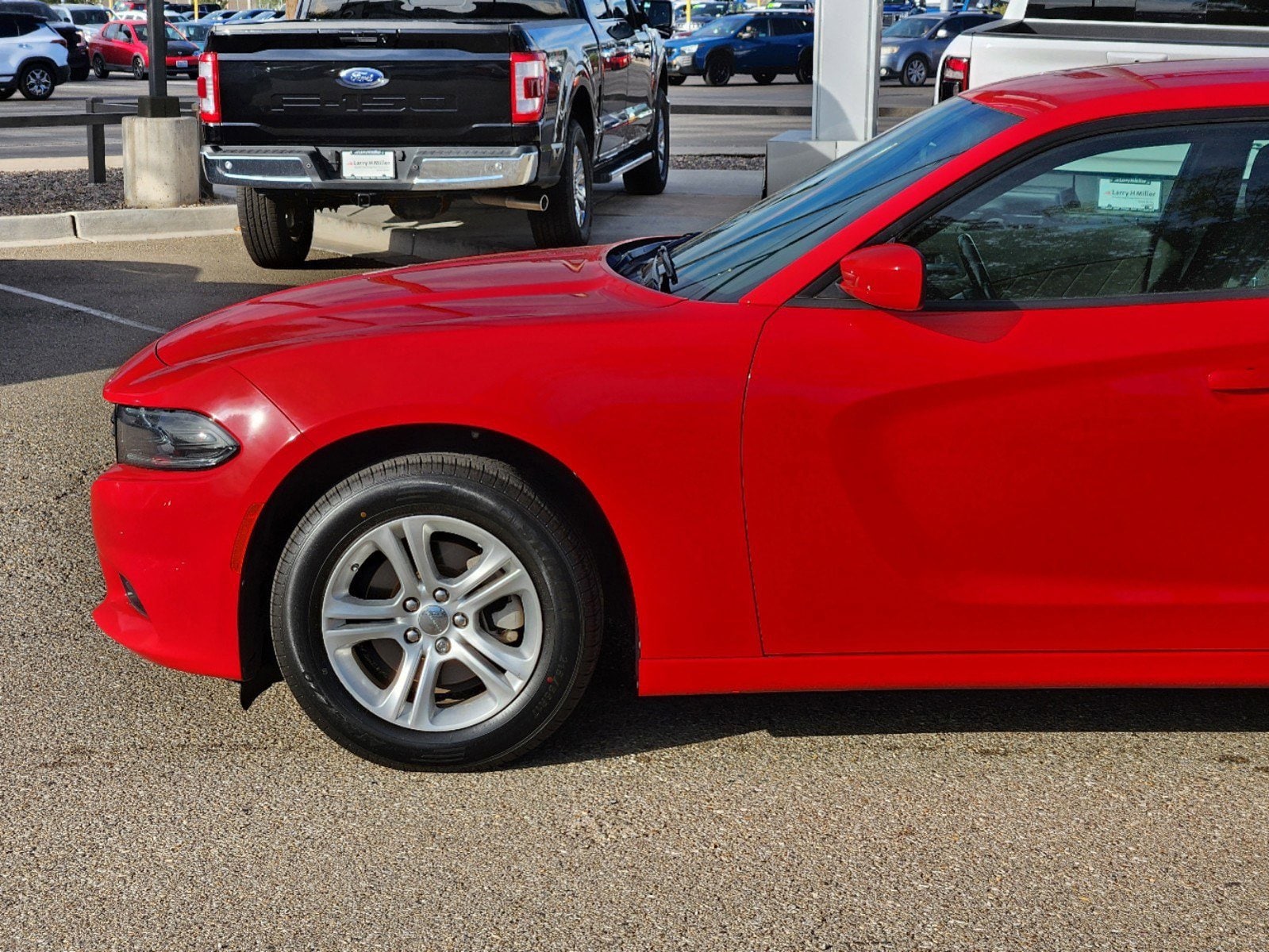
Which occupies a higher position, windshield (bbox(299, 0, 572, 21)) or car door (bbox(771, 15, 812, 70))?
car door (bbox(771, 15, 812, 70))

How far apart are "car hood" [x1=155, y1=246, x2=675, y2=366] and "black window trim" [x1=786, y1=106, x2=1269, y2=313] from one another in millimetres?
407

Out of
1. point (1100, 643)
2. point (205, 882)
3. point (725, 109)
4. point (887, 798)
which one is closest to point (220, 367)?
point (205, 882)

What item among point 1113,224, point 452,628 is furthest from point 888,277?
point 452,628

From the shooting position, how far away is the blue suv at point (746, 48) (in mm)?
36594

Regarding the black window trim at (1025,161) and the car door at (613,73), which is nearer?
the black window trim at (1025,161)

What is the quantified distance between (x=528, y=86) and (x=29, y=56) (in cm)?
2508

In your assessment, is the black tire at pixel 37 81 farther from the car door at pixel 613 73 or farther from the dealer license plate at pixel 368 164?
the dealer license plate at pixel 368 164

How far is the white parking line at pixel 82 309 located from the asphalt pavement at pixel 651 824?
4540 mm

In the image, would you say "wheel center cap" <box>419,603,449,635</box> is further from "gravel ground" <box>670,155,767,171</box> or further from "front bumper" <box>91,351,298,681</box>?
"gravel ground" <box>670,155,767,171</box>

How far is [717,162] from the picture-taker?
17000mm

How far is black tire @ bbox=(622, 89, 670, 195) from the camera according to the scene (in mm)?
13672

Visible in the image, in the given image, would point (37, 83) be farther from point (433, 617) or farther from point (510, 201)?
point (433, 617)

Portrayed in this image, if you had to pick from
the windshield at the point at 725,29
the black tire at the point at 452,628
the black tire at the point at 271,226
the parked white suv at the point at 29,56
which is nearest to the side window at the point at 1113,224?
the black tire at the point at 452,628

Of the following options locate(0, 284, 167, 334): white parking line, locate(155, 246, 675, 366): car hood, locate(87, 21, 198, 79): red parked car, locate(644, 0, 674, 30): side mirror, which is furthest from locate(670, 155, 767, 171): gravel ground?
locate(87, 21, 198, 79): red parked car
